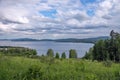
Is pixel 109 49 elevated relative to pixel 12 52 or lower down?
lower down

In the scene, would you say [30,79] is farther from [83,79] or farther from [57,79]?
[83,79]

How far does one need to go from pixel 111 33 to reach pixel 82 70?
47.1 metres

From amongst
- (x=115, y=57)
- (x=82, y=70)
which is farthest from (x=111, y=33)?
(x=82, y=70)

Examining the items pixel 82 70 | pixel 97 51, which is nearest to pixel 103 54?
pixel 97 51

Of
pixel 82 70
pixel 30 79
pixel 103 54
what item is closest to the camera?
pixel 30 79

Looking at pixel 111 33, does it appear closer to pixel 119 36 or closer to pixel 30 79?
pixel 119 36

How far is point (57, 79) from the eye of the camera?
8.13 m

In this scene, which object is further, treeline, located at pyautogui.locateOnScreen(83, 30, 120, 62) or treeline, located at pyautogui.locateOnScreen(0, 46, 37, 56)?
treeline, located at pyautogui.locateOnScreen(83, 30, 120, 62)

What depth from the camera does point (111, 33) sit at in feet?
188

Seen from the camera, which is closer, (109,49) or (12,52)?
(12,52)

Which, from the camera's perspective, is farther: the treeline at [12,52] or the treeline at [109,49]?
the treeline at [109,49]

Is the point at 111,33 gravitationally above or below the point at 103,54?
above

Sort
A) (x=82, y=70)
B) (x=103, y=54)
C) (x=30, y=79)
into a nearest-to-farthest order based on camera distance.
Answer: (x=30, y=79) → (x=82, y=70) → (x=103, y=54)

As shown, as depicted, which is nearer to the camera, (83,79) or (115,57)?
(83,79)
